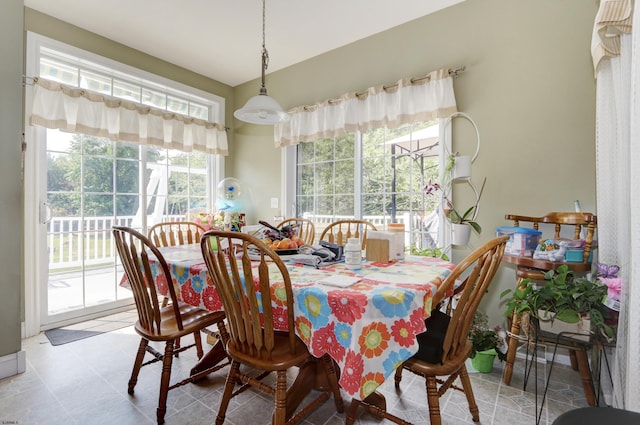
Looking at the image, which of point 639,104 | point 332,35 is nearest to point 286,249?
point 639,104

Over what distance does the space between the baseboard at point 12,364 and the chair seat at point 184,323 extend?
3.47 ft

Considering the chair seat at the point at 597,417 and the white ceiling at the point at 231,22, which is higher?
the white ceiling at the point at 231,22

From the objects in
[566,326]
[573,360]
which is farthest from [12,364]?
[573,360]

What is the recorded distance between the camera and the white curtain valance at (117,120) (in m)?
2.66

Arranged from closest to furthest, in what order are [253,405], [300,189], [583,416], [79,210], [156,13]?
[583,416]
[253,405]
[156,13]
[79,210]
[300,189]

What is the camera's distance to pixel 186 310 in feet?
6.14

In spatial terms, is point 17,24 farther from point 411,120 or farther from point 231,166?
point 411,120

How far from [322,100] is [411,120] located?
1145 mm

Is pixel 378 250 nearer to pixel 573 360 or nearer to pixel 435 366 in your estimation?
pixel 435 366

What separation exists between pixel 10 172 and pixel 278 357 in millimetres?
2134

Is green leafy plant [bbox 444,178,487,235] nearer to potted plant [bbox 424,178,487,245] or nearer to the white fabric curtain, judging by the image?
potted plant [bbox 424,178,487,245]

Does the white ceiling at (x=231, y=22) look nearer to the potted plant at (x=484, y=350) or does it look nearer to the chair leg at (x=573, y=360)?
the potted plant at (x=484, y=350)

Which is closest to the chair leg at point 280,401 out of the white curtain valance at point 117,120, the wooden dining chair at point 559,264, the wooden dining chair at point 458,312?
the wooden dining chair at point 458,312

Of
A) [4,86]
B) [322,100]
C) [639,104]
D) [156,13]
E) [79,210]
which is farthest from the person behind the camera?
[322,100]
